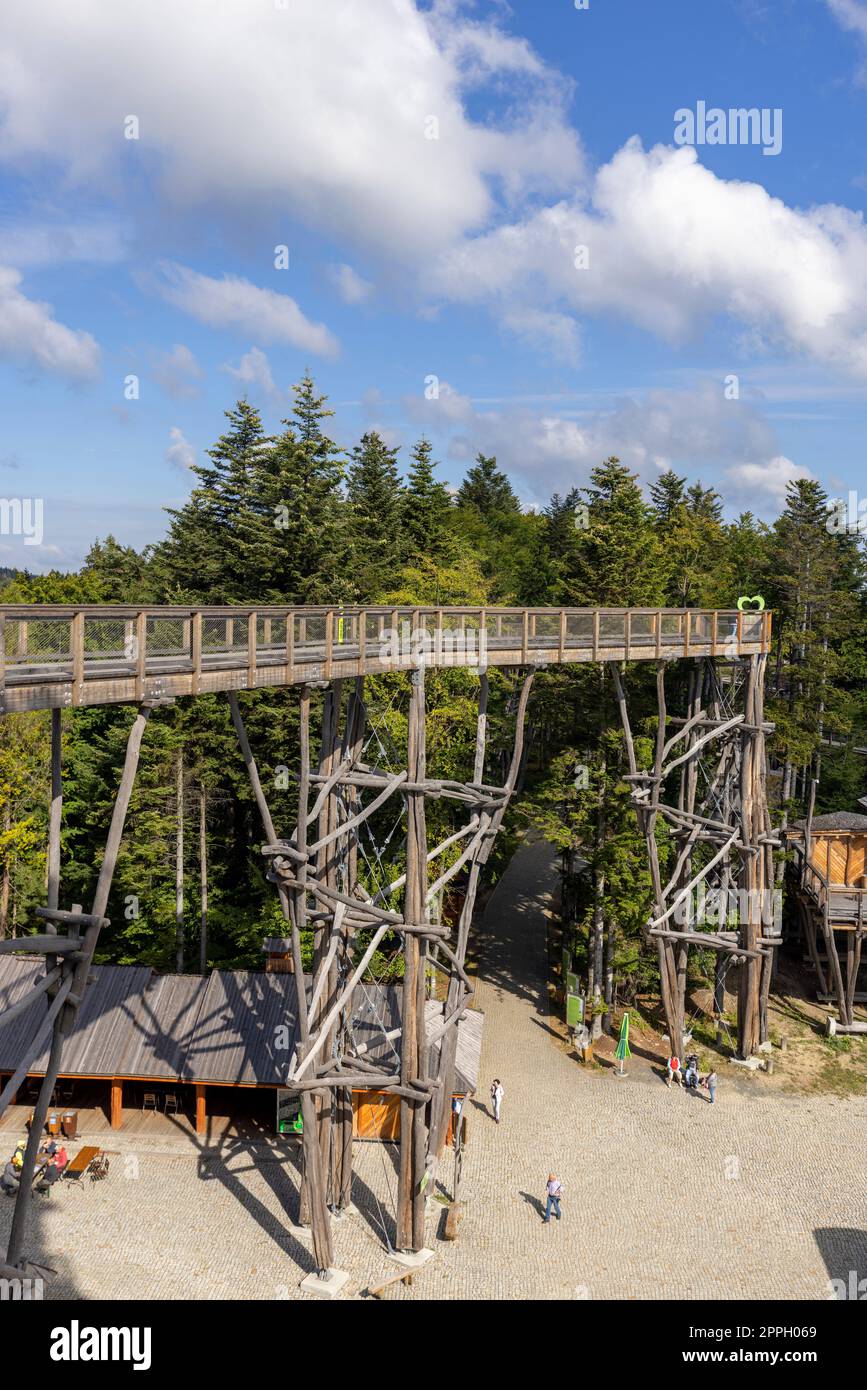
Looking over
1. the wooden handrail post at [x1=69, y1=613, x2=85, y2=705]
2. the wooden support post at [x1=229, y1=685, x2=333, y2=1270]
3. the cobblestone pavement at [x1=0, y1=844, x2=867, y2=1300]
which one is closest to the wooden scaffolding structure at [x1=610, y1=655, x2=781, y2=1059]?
the cobblestone pavement at [x1=0, y1=844, x2=867, y2=1300]

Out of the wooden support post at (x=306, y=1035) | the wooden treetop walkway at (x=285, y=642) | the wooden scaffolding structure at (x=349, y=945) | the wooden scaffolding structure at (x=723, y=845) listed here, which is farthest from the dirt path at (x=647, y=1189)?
the wooden treetop walkway at (x=285, y=642)

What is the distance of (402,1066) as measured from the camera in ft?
42.3

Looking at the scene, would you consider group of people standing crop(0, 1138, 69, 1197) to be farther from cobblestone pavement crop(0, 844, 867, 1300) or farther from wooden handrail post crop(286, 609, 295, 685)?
wooden handrail post crop(286, 609, 295, 685)

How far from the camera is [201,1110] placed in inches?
679

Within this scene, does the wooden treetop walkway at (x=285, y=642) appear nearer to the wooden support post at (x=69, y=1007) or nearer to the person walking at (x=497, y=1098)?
the wooden support post at (x=69, y=1007)

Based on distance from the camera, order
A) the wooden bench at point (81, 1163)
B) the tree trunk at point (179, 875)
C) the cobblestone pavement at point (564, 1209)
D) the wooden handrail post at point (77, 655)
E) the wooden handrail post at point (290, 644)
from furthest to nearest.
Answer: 1. the tree trunk at point (179, 875)
2. the wooden bench at point (81, 1163)
3. the cobblestone pavement at point (564, 1209)
4. the wooden handrail post at point (290, 644)
5. the wooden handrail post at point (77, 655)

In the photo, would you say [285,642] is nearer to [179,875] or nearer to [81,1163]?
[81,1163]

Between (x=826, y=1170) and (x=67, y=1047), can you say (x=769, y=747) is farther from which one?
(x=67, y=1047)

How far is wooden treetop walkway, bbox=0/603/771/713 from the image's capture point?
26.6 ft

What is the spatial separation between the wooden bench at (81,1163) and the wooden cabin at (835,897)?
55.2ft

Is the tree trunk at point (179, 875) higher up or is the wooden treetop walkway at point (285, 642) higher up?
the wooden treetop walkway at point (285, 642)

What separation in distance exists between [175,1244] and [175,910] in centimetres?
1121

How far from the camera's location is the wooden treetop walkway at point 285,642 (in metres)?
8.10

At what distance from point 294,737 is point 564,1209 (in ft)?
43.3
